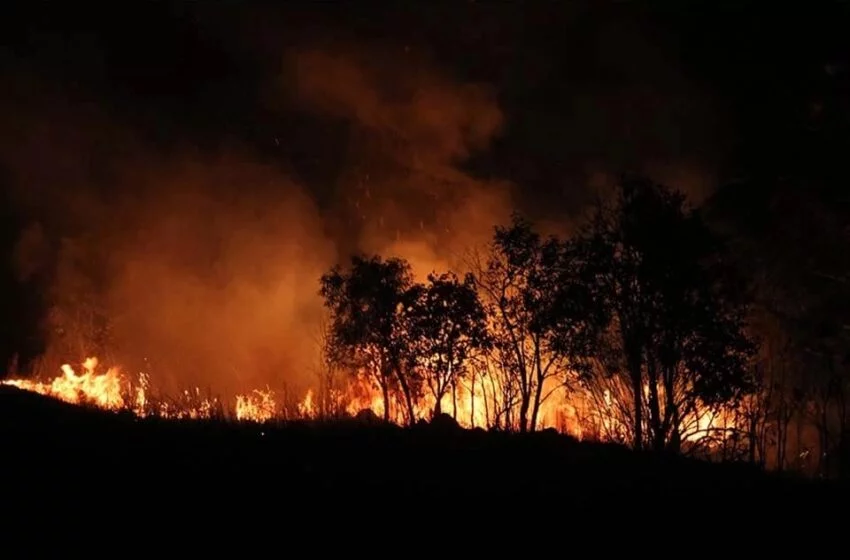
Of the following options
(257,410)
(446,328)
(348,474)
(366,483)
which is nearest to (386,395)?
(446,328)

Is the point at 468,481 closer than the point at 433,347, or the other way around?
the point at 468,481

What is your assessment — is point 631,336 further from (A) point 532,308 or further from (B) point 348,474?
(B) point 348,474

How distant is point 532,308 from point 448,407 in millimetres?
5022

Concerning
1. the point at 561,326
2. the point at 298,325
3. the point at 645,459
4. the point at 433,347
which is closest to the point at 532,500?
the point at 645,459

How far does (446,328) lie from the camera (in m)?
18.2

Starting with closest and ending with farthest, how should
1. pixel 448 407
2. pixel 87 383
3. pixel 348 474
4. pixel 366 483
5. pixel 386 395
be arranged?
1. pixel 366 483
2. pixel 348 474
3. pixel 386 395
4. pixel 448 407
5. pixel 87 383

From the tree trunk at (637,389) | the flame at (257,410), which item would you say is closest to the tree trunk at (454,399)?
the flame at (257,410)

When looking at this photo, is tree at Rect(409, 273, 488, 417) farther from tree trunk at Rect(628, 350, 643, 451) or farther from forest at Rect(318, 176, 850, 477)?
tree trunk at Rect(628, 350, 643, 451)

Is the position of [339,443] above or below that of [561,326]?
below

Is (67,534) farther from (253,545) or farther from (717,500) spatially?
(717,500)

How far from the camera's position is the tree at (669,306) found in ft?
48.1

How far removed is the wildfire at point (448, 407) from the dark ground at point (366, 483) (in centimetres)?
342

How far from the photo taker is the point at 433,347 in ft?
60.6

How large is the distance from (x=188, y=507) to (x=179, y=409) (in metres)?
7.54
